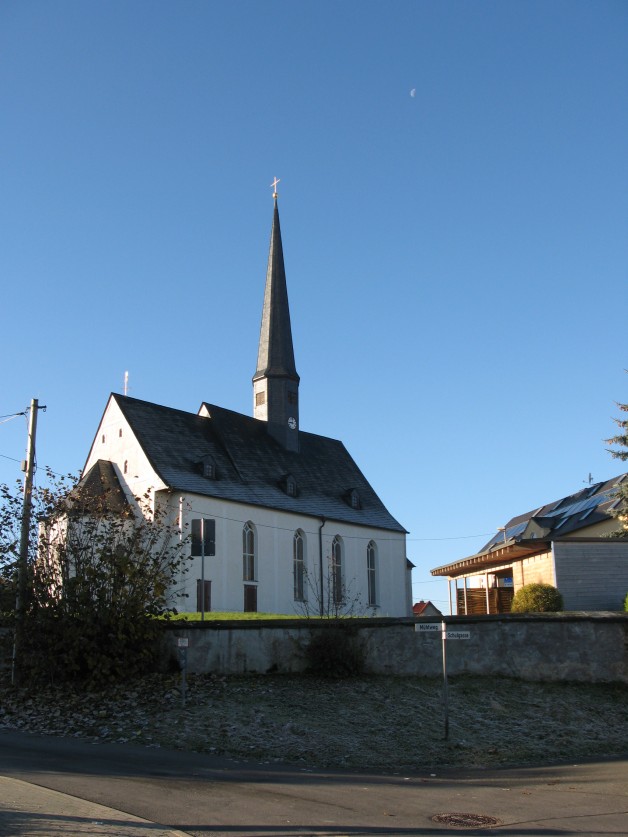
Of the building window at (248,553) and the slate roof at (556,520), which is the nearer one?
the slate roof at (556,520)

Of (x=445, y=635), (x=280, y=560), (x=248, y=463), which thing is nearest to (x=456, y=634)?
(x=445, y=635)

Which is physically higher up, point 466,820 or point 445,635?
point 445,635

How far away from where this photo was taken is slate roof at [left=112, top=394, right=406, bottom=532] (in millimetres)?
41031

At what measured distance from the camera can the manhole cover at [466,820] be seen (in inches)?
376

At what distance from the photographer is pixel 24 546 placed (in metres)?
21.2

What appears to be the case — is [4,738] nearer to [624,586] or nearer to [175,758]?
[175,758]

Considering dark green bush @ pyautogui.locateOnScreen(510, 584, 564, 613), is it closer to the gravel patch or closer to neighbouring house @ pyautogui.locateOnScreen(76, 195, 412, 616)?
the gravel patch

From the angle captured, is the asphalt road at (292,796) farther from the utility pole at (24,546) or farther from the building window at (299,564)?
the building window at (299,564)

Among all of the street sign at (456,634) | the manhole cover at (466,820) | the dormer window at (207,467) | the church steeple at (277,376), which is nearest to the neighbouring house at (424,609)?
the church steeple at (277,376)

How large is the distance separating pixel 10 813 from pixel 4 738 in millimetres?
7748

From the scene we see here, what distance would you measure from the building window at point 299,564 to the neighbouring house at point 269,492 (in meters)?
0.06

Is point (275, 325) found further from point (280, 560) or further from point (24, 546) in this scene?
point (24, 546)

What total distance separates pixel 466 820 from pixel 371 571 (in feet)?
132

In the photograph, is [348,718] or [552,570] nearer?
[348,718]
